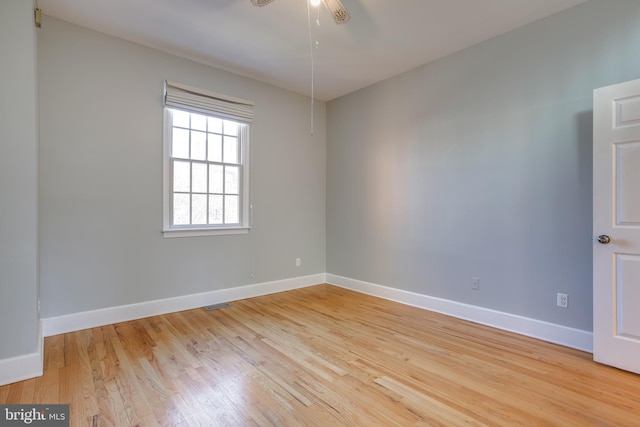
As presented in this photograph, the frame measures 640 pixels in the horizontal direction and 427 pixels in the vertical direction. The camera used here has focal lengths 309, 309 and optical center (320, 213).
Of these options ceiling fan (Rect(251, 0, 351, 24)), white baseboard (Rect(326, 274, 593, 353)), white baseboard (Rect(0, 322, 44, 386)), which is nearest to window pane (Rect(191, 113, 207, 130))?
ceiling fan (Rect(251, 0, 351, 24))

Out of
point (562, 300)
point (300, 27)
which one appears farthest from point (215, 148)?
point (562, 300)

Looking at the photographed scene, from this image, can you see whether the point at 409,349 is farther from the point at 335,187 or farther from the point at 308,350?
the point at 335,187

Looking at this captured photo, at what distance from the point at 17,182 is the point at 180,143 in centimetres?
166

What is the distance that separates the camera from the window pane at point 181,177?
11.5 feet

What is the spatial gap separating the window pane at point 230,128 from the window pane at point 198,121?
27 centimetres

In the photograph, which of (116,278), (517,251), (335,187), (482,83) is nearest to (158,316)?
(116,278)

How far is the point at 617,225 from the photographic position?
226 cm

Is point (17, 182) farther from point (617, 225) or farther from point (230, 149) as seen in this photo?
point (617, 225)

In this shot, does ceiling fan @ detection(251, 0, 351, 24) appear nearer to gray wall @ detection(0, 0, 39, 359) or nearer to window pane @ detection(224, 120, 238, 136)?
gray wall @ detection(0, 0, 39, 359)

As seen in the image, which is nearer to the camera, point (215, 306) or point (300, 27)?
point (300, 27)

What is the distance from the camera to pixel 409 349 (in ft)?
8.44

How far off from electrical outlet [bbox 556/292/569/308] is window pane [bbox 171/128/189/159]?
13.1 ft

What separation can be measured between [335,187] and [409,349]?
276 cm

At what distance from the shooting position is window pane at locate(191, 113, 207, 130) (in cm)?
363
